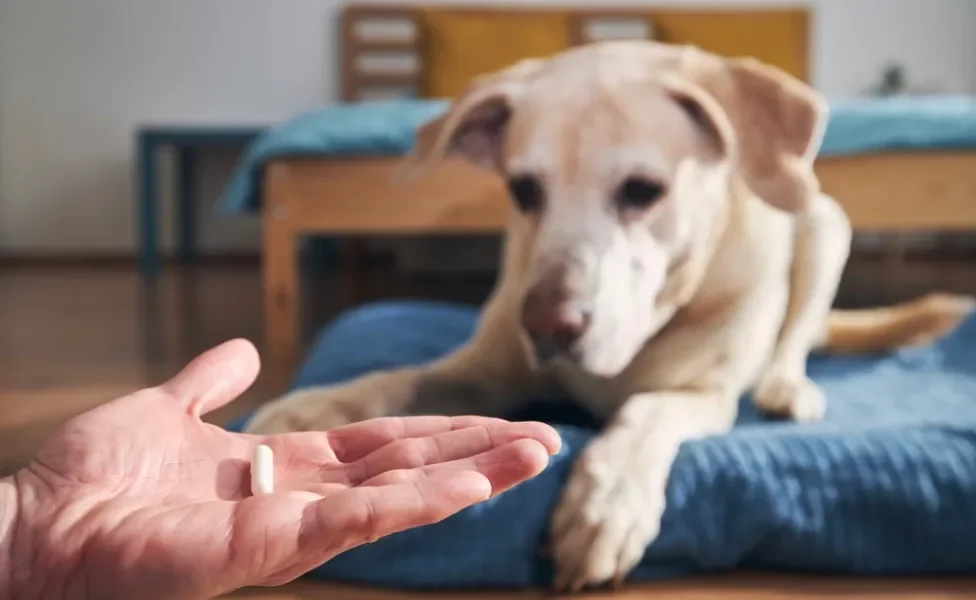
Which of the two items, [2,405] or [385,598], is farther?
[2,405]

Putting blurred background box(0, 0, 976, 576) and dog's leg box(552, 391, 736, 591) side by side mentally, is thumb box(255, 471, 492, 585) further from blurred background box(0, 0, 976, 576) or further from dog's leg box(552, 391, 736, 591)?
blurred background box(0, 0, 976, 576)

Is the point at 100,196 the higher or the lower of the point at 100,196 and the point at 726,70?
the lower

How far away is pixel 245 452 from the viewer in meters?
0.68

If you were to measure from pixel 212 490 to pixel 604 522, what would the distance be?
1.04ft

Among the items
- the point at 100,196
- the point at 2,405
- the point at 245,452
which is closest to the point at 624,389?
the point at 245,452

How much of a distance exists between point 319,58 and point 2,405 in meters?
2.71

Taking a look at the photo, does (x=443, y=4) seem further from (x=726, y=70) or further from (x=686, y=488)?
(x=686, y=488)

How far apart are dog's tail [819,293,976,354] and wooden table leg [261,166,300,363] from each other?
1034 millimetres

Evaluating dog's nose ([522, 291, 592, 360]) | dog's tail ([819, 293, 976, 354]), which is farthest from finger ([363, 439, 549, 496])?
dog's tail ([819, 293, 976, 354])

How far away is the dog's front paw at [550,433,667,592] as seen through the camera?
2.51 ft

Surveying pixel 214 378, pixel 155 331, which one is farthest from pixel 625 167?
pixel 155 331

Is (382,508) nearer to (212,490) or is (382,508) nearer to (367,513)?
(367,513)

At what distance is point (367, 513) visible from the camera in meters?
0.50

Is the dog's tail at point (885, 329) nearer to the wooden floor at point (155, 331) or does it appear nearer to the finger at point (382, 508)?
the wooden floor at point (155, 331)
